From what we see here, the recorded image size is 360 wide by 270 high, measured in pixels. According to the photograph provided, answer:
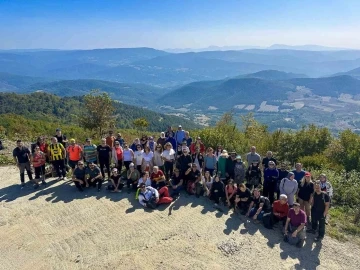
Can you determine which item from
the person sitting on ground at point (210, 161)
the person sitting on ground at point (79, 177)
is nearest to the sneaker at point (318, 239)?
the person sitting on ground at point (210, 161)

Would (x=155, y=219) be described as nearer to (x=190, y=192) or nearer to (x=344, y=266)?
(x=190, y=192)

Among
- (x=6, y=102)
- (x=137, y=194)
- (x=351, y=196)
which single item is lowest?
(x=6, y=102)

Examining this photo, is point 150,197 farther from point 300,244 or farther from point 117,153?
point 300,244

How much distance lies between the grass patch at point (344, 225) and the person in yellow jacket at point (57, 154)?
435 inches

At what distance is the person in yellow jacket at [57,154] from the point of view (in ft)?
41.7

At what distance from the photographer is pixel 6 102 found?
105562mm

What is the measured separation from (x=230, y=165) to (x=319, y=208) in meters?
3.54

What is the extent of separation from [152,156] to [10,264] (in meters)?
6.21

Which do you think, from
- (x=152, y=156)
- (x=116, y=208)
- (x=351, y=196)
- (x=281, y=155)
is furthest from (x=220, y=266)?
(x=281, y=155)

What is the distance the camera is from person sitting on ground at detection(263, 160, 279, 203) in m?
10.9

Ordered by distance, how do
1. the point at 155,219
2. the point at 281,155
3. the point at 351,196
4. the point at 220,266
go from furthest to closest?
the point at 281,155, the point at 351,196, the point at 155,219, the point at 220,266

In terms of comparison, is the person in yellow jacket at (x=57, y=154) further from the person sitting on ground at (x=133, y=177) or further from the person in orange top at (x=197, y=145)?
the person in orange top at (x=197, y=145)

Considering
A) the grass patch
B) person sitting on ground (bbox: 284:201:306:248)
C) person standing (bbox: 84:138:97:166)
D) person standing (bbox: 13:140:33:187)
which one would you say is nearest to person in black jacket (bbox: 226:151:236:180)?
person sitting on ground (bbox: 284:201:306:248)

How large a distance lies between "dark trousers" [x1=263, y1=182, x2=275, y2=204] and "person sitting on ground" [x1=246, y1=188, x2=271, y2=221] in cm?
68
